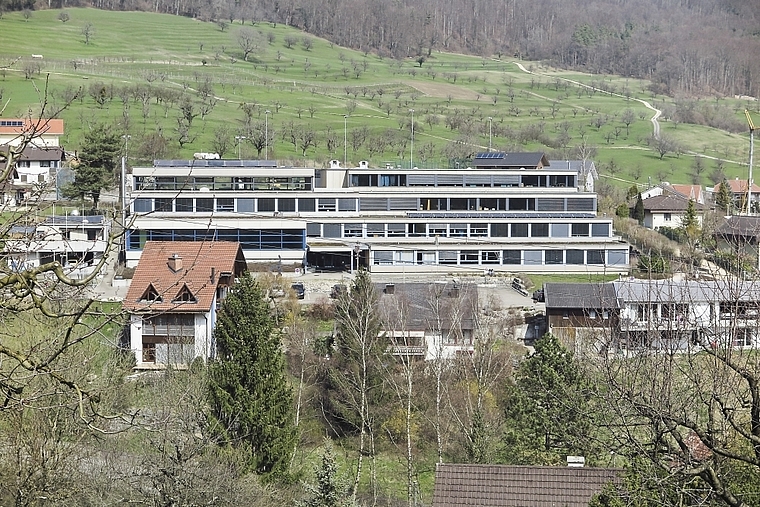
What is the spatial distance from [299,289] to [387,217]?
6.92 meters

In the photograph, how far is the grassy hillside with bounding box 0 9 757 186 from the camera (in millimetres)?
53438

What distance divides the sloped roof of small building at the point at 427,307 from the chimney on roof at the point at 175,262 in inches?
173

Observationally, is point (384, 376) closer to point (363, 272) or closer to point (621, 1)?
point (363, 272)

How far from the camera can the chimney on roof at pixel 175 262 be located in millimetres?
22828

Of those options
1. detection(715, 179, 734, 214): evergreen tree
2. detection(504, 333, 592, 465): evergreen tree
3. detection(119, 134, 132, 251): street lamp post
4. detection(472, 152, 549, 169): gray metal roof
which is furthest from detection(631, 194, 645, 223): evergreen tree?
detection(504, 333, 592, 465): evergreen tree

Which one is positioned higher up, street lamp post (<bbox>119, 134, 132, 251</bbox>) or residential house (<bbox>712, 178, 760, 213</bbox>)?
residential house (<bbox>712, 178, 760, 213</bbox>)

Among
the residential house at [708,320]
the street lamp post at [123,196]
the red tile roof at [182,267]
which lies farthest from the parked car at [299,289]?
the residential house at [708,320]

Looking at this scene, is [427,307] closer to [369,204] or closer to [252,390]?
[252,390]

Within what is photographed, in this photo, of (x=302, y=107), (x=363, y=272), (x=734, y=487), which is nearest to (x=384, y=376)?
(x=363, y=272)

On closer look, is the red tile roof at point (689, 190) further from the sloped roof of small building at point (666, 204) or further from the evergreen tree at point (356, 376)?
the evergreen tree at point (356, 376)

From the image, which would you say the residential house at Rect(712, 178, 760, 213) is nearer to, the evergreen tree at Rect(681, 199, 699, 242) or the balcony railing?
the evergreen tree at Rect(681, 199, 699, 242)

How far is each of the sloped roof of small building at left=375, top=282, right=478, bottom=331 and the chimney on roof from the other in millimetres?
4400

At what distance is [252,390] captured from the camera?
1636 cm

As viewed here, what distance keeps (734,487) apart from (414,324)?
1521cm
